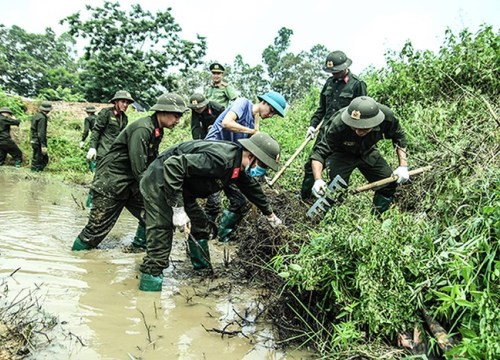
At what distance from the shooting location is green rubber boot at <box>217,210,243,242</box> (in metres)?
4.98

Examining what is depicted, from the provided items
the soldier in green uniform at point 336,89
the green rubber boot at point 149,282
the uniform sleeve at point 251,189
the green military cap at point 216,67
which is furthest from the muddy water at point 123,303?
the green military cap at point 216,67

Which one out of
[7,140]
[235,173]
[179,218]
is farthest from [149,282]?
[7,140]

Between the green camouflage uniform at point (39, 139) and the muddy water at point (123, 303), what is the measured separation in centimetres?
598

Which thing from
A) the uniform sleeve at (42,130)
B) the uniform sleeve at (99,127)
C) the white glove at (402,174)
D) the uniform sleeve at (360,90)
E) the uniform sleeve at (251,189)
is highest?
A: the uniform sleeve at (360,90)

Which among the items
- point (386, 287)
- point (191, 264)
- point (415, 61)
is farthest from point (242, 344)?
point (415, 61)

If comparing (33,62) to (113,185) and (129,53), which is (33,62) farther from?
(113,185)

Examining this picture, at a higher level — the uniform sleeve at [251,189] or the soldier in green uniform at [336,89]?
the soldier in green uniform at [336,89]

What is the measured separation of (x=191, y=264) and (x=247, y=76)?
128 feet

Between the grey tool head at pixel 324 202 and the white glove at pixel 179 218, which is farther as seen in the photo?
the grey tool head at pixel 324 202

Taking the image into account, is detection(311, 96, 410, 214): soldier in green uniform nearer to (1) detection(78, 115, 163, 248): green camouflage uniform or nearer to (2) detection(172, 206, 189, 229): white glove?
(2) detection(172, 206, 189, 229): white glove

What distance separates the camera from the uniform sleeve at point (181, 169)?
3.30 metres

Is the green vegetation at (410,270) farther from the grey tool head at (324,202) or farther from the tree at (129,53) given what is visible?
the tree at (129,53)

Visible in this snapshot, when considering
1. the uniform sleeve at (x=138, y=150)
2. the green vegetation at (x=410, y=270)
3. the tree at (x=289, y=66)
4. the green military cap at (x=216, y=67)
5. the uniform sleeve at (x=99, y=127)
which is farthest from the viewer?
the tree at (x=289, y=66)

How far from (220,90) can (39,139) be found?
6529mm
